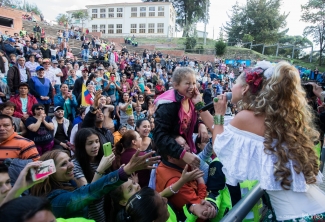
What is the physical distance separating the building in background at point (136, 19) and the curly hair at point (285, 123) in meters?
Result: 50.6

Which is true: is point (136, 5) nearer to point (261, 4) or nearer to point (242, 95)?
point (261, 4)

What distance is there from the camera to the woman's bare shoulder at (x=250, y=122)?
166cm

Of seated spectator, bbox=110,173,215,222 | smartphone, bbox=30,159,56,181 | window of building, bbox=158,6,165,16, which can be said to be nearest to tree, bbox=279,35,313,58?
window of building, bbox=158,6,165,16

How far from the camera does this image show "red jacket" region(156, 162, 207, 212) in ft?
7.27

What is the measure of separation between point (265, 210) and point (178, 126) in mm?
930

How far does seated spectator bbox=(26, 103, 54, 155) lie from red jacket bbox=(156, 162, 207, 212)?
2.90 m

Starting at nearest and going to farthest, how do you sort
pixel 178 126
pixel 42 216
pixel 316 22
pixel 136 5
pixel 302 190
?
pixel 42 216 < pixel 302 190 < pixel 178 126 < pixel 316 22 < pixel 136 5

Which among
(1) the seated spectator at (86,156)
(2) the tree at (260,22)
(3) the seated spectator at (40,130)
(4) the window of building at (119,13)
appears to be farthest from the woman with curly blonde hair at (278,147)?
(4) the window of building at (119,13)

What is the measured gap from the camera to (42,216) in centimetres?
126

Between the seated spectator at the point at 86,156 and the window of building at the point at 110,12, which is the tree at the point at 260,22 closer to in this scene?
the window of building at the point at 110,12

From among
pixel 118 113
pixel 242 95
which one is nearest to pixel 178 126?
pixel 242 95

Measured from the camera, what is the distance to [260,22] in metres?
46.3

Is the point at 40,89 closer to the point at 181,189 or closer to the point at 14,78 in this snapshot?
the point at 14,78

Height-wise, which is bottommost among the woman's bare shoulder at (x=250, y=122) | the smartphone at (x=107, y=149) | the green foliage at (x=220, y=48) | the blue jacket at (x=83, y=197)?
the blue jacket at (x=83, y=197)
